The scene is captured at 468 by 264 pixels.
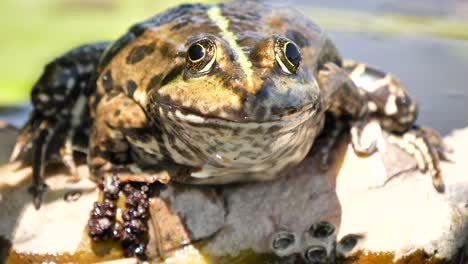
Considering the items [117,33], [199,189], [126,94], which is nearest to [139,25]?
[126,94]

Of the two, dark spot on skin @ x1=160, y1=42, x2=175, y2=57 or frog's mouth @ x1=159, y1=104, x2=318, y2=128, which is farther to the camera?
dark spot on skin @ x1=160, y1=42, x2=175, y2=57

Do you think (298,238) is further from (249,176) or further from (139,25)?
(139,25)

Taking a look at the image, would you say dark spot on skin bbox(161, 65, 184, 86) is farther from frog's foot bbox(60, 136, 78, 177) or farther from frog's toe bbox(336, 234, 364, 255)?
frog's toe bbox(336, 234, 364, 255)

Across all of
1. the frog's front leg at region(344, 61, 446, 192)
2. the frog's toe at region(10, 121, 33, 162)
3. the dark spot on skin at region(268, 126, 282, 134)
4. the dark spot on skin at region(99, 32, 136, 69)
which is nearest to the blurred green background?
the frog's toe at region(10, 121, 33, 162)

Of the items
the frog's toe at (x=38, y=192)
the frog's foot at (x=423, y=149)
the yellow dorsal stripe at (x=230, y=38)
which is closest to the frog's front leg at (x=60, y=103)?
the frog's toe at (x=38, y=192)

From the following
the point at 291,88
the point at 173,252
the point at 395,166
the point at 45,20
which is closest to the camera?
the point at 291,88

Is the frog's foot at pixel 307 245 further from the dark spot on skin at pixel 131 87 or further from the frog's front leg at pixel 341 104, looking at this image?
the dark spot on skin at pixel 131 87
